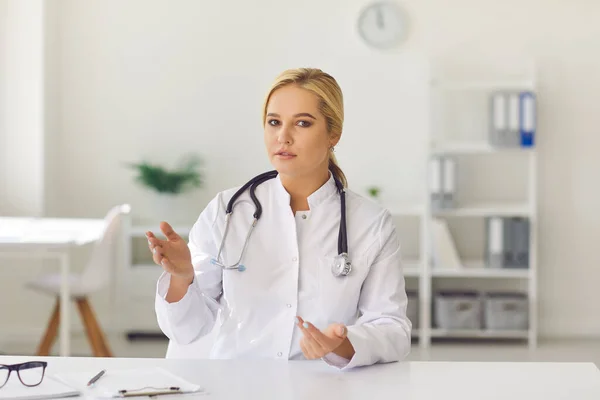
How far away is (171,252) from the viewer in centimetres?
175

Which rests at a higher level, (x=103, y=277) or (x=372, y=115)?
(x=372, y=115)

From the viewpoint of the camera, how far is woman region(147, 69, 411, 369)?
1949mm

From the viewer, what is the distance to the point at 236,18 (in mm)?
5410

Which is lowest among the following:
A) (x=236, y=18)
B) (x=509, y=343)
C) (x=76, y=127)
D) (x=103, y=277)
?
(x=509, y=343)

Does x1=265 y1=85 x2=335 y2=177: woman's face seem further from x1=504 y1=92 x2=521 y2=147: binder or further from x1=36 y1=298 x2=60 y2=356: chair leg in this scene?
x1=504 y1=92 x2=521 y2=147: binder

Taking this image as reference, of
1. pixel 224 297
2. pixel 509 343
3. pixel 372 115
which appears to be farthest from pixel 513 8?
pixel 224 297

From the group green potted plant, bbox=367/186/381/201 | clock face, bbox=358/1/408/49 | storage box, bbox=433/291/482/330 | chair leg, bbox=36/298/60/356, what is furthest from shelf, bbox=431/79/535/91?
chair leg, bbox=36/298/60/356

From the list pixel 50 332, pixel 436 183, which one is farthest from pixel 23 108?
pixel 436 183

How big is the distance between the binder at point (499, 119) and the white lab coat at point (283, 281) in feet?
10.5

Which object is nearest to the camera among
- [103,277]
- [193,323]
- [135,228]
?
[193,323]

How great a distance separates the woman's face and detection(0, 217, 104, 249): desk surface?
2.08m

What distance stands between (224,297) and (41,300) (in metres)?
3.66

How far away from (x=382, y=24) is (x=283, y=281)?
142 inches

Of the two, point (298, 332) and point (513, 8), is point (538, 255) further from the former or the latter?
point (298, 332)
